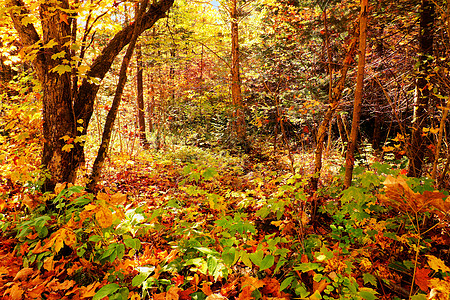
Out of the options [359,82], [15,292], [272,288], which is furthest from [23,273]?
[359,82]

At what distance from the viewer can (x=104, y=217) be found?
189cm

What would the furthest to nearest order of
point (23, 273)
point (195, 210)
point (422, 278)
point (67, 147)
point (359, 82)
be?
1. point (195, 210)
2. point (67, 147)
3. point (359, 82)
4. point (23, 273)
5. point (422, 278)

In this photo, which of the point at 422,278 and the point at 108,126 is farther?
the point at 108,126

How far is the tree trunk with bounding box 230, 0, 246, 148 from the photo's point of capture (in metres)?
9.20

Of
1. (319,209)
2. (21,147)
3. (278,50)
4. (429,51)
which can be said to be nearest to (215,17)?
(278,50)

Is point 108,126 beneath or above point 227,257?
above

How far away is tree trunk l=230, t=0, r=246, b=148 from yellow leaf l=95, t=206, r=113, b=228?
7719mm

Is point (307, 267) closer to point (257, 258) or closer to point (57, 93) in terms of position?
point (257, 258)

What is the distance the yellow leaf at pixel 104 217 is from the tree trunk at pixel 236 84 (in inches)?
304

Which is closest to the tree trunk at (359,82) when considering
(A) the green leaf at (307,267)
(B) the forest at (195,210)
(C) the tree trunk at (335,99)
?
(B) the forest at (195,210)

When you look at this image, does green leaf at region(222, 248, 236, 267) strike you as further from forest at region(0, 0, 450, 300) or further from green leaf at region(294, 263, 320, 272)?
green leaf at region(294, 263, 320, 272)

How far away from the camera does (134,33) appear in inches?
156

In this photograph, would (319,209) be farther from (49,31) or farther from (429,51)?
(49,31)

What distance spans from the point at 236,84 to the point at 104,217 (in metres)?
8.26
